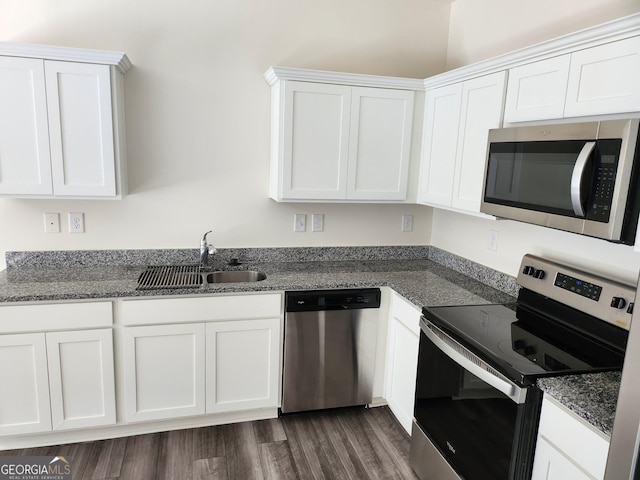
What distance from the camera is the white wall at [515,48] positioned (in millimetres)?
1906

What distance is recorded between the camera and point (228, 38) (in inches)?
108

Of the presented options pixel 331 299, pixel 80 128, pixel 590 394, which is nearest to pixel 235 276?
pixel 331 299

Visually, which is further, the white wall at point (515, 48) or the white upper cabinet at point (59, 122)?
the white upper cabinet at point (59, 122)

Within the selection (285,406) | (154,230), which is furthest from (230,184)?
(285,406)

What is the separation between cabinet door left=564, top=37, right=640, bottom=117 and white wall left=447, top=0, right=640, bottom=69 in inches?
17.7

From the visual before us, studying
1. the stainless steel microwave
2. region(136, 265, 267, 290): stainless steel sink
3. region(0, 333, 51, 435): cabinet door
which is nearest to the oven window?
the stainless steel microwave

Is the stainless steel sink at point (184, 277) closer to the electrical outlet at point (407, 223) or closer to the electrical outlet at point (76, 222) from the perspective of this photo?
the electrical outlet at point (76, 222)

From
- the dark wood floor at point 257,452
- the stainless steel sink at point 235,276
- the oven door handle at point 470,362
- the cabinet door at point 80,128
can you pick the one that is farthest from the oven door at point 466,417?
the cabinet door at point 80,128

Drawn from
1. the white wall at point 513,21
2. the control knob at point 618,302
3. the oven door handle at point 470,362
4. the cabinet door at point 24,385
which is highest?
the white wall at point 513,21

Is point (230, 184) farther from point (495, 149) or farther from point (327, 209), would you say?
point (495, 149)

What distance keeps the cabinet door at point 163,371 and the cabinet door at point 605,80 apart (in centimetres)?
207

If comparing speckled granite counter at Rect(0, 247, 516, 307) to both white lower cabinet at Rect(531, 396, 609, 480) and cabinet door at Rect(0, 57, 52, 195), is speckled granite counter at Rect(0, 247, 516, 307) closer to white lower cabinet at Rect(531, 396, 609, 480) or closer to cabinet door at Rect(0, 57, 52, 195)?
cabinet door at Rect(0, 57, 52, 195)

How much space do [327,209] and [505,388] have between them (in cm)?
182

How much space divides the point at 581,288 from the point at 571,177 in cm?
58
